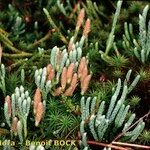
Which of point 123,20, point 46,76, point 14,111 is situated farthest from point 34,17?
point 14,111

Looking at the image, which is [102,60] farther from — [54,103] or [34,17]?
[34,17]

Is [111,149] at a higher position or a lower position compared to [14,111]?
lower

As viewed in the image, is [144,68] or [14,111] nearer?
[14,111]

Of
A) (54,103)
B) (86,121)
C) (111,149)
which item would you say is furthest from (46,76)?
(111,149)

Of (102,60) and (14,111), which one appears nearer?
(14,111)

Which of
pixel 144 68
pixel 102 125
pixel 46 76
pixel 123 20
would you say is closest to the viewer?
pixel 102 125

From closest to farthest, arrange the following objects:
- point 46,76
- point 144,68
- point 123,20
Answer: point 46,76
point 144,68
point 123,20

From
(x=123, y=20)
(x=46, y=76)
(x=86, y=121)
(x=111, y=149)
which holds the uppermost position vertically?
(x=123, y=20)

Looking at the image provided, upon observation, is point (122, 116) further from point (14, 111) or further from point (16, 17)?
point (16, 17)

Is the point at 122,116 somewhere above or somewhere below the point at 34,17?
below
